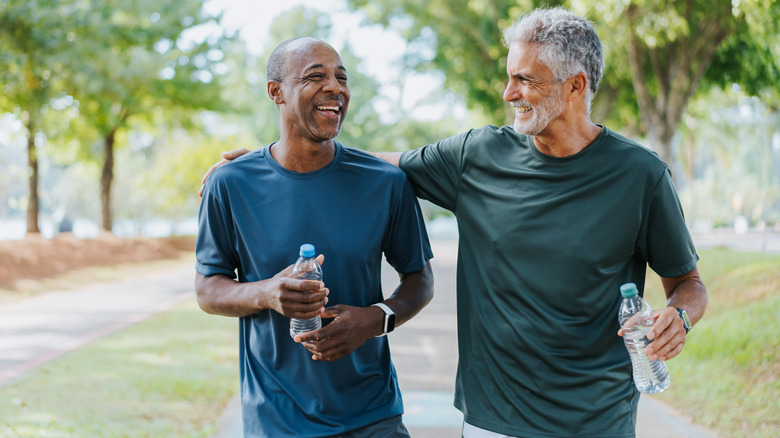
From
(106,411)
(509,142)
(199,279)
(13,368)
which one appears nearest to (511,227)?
(509,142)

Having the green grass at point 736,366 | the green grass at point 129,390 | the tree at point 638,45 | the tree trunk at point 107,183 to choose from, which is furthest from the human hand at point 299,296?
the tree trunk at point 107,183

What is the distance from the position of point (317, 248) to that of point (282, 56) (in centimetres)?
78

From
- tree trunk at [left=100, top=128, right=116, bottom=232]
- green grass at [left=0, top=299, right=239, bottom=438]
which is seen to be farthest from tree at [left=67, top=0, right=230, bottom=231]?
green grass at [left=0, top=299, right=239, bottom=438]

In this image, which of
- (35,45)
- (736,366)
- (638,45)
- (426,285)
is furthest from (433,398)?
(35,45)

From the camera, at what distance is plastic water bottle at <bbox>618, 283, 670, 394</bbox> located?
2.48 m

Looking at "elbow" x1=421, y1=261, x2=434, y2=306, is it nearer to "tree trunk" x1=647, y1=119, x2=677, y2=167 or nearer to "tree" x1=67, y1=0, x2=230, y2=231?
"tree trunk" x1=647, y1=119, x2=677, y2=167

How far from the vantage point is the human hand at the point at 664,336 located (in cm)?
250

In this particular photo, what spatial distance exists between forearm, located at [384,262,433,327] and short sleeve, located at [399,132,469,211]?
0.30 metres

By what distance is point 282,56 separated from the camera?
306 cm

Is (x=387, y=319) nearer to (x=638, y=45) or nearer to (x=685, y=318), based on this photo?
(x=685, y=318)

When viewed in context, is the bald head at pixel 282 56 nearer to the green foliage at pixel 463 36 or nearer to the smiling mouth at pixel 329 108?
the smiling mouth at pixel 329 108

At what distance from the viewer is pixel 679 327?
2.56m

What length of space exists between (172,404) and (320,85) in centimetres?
511

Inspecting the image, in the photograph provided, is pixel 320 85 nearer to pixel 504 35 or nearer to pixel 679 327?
pixel 504 35
